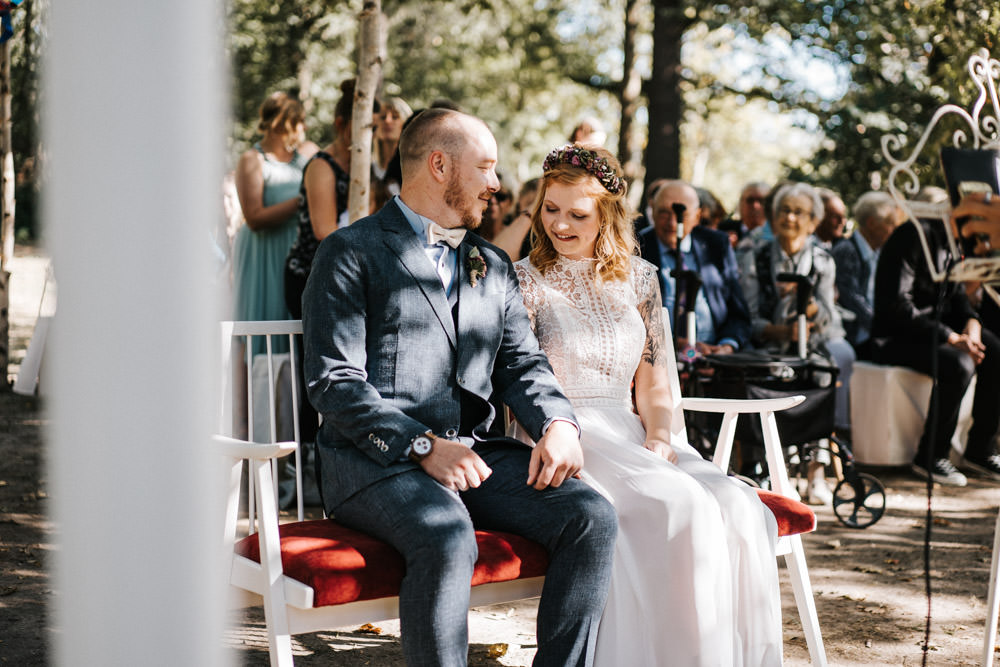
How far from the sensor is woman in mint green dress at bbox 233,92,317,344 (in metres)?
6.12

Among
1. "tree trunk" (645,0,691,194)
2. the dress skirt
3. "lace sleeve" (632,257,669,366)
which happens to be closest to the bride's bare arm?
"lace sleeve" (632,257,669,366)

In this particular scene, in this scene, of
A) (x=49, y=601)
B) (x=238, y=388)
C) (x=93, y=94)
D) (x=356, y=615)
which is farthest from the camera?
(x=238, y=388)

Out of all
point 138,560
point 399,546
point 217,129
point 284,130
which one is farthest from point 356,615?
point 284,130

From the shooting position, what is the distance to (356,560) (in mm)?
2672

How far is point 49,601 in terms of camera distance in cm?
414

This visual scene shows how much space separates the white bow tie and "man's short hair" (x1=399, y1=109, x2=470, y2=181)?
0.65 feet

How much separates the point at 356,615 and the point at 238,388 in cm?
369

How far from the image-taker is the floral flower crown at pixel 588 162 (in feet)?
11.9

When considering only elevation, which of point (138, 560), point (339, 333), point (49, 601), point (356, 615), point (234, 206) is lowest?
point (49, 601)

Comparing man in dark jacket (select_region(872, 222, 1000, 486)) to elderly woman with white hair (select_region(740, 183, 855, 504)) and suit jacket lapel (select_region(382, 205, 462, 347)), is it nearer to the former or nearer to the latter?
elderly woman with white hair (select_region(740, 183, 855, 504))

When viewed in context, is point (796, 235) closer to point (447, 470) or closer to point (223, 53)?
point (447, 470)

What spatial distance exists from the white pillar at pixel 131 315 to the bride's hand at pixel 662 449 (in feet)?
8.20

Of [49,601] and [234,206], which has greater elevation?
[234,206]

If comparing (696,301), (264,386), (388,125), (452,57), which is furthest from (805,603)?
(452,57)
